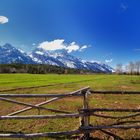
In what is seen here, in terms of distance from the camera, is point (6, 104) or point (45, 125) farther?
point (6, 104)

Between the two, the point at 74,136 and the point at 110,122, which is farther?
the point at 110,122

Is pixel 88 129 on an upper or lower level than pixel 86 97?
lower

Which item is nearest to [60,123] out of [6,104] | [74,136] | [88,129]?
[74,136]

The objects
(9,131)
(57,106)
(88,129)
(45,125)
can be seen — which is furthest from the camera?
(57,106)

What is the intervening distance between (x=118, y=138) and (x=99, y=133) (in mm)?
906

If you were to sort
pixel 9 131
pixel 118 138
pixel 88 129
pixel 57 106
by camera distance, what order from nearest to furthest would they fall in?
pixel 88 129
pixel 118 138
pixel 9 131
pixel 57 106

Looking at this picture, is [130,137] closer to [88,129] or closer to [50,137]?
[88,129]

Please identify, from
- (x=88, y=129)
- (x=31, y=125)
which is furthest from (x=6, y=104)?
(x=88, y=129)

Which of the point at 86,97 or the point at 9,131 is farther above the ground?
the point at 86,97

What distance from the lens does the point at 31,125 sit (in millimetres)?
13414

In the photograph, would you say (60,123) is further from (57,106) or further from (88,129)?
(57,106)

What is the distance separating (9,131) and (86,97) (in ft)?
14.4

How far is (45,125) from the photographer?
13.3 meters

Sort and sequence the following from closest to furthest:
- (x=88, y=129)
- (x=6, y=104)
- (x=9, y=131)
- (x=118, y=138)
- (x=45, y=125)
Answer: (x=88, y=129), (x=118, y=138), (x=9, y=131), (x=45, y=125), (x=6, y=104)
